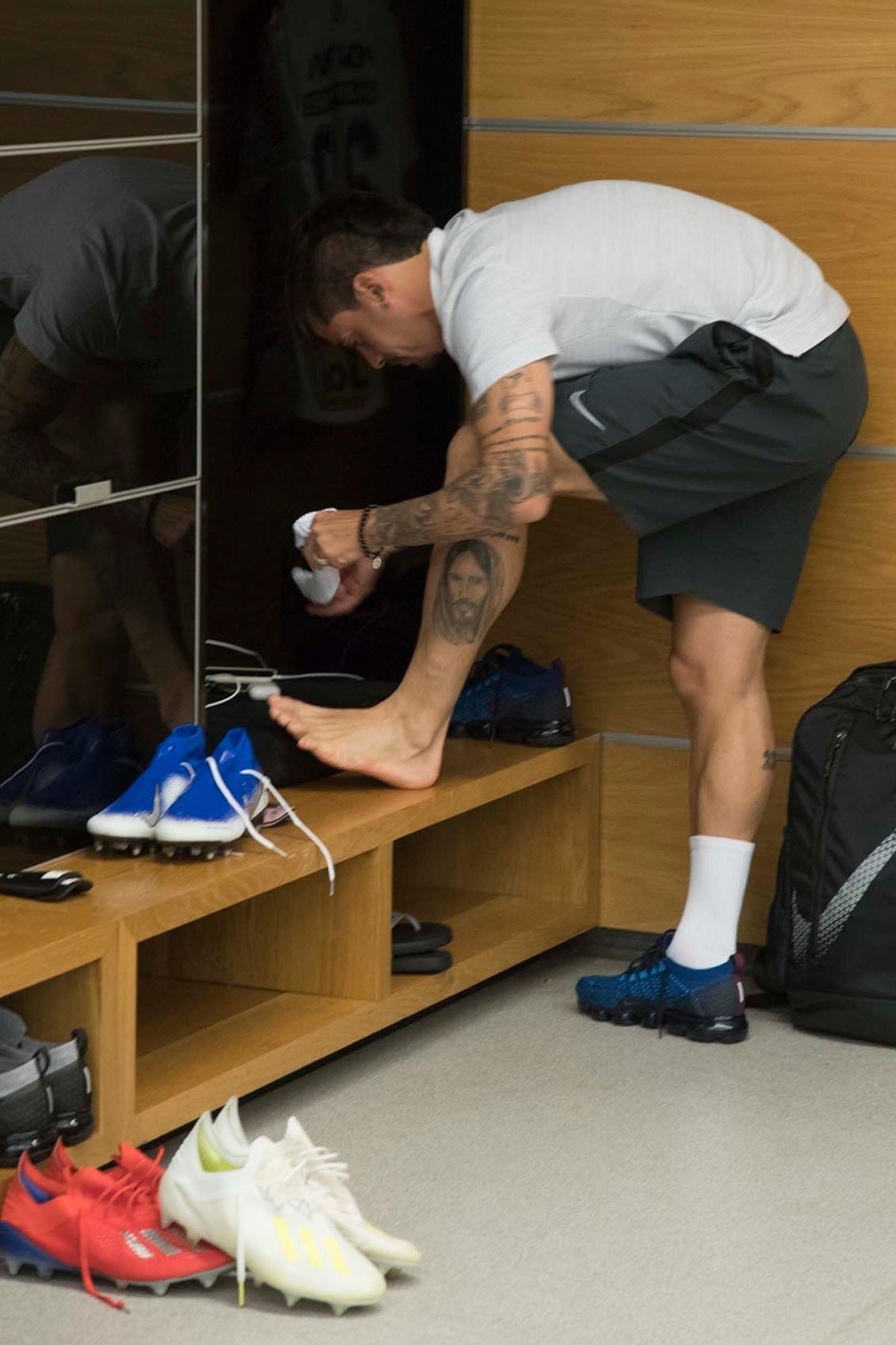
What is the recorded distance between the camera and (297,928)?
8.80 feet

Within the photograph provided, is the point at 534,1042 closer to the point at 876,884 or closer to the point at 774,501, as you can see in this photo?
Answer: the point at 876,884

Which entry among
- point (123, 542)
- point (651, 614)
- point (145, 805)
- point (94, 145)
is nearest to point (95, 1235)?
point (145, 805)

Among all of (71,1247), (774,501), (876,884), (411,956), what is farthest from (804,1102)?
(71,1247)

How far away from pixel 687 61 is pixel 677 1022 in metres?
1.33

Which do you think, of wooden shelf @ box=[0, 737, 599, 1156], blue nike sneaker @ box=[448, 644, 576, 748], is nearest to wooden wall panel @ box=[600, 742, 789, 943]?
wooden shelf @ box=[0, 737, 599, 1156]

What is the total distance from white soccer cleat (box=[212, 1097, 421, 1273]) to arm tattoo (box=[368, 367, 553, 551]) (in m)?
0.86

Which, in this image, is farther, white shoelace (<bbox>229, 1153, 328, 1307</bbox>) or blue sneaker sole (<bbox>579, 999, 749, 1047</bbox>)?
blue sneaker sole (<bbox>579, 999, 749, 1047</bbox>)

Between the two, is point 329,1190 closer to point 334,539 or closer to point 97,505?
point 97,505

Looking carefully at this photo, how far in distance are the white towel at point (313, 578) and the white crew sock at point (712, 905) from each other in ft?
1.97

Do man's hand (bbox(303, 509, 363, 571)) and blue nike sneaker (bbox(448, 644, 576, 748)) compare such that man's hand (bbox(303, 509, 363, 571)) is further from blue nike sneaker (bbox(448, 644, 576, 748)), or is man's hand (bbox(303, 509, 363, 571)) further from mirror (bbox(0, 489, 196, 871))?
→ blue nike sneaker (bbox(448, 644, 576, 748))

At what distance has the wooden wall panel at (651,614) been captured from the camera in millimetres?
2965

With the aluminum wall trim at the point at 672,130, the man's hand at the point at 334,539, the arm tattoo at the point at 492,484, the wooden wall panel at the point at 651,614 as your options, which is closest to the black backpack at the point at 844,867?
the wooden wall panel at the point at 651,614

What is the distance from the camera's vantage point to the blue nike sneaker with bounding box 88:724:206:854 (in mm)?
2389

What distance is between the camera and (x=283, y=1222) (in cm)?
200
